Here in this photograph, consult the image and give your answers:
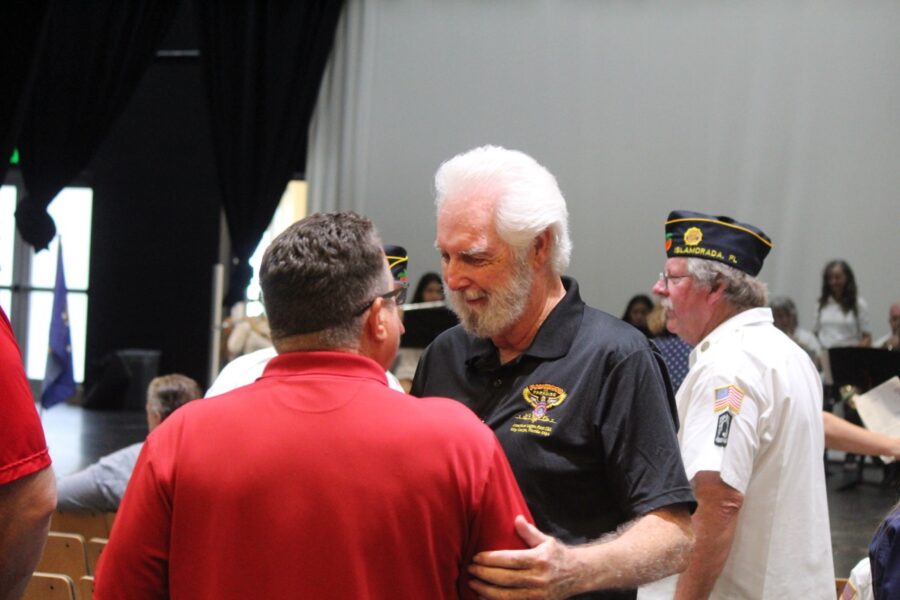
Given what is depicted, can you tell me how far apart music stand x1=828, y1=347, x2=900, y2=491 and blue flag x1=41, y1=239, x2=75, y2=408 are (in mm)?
5124

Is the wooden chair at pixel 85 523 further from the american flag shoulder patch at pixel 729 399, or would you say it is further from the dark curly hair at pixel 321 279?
the dark curly hair at pixel 321 279

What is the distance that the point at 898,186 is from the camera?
8766 millimetres

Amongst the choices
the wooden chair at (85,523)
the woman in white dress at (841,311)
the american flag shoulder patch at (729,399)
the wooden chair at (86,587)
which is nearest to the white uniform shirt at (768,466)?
the american flag shoulder patch at (729,399)

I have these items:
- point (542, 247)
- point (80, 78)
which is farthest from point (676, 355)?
point (80, 78)

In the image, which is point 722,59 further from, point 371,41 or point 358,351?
point 358,351

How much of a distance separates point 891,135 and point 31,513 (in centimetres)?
821

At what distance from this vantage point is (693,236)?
2.87 meters

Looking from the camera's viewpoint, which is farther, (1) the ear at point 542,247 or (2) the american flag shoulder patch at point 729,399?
(2) the american flag shoulder patch at point 729,399

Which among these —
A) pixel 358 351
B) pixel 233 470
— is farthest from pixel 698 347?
pixel 233 470

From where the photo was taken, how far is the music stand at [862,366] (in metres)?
7.05

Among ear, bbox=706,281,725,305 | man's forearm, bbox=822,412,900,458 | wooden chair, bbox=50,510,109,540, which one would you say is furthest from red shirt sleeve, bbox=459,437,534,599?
wooden chair, bbox=50,510,109,540

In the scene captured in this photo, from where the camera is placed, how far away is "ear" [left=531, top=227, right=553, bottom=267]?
6.38ft

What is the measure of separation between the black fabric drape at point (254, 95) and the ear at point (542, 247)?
23.3 ft

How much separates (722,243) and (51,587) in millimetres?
2111
